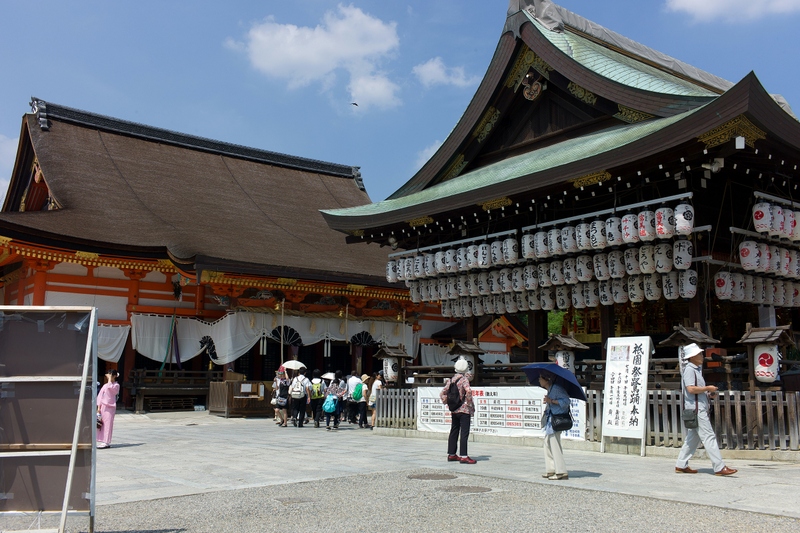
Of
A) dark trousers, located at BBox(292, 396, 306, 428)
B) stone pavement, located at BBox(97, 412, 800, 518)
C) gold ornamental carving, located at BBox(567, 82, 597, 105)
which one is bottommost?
stone pavement, located at BBox(97, 412, 800, 518)

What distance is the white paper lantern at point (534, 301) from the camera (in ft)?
55.5

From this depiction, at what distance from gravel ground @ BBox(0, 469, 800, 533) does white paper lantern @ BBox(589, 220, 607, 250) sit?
287 inches

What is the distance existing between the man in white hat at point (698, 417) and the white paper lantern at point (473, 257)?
8.39 meters

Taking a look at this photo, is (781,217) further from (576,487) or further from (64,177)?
(64,177)

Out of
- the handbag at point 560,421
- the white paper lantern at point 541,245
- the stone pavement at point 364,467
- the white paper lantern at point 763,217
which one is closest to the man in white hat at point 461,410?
the stone pavement at point 364,467

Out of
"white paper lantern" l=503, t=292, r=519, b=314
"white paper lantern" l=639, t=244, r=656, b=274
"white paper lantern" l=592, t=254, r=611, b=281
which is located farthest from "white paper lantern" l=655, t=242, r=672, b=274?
"white paper lantern" l=503, t=292, r=519, b=314

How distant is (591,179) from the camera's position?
14.0m

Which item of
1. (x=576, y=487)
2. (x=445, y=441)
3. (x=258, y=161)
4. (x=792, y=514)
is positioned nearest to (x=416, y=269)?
(x=445, y=441)

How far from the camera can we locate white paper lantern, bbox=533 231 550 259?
15.6 m

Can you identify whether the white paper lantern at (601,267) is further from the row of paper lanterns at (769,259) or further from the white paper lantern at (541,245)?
the row of paper lanterns at (769,259)

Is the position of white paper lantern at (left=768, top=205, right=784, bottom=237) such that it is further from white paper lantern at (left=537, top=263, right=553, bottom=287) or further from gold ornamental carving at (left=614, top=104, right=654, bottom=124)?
white paper lantern at (left=537, top=263, right=553, bottom=287)

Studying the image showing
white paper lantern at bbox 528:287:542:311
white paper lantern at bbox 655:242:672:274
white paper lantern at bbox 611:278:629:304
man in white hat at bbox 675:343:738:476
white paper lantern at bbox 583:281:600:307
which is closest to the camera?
man in white hat at bbox 675:343:738:476

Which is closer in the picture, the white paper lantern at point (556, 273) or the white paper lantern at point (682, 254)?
the white paper lantern at point (682, 254)

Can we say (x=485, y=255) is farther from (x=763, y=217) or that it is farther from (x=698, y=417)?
(x=698, y=417)
